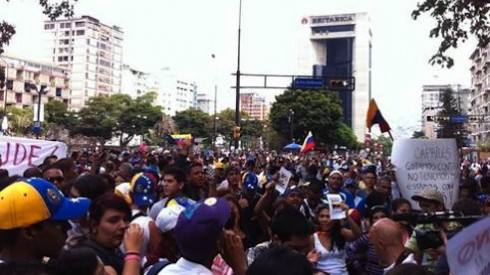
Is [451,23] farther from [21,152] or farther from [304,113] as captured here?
[304,113]

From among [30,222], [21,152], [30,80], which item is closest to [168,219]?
[30,222]

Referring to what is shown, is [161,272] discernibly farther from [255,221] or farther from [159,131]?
[159,131]

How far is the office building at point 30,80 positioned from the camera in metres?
108

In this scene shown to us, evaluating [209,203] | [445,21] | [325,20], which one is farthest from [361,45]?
[209,203]

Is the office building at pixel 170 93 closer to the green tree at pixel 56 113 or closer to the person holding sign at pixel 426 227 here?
the green tree at pixel 56 113

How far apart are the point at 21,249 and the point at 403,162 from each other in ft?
21.7

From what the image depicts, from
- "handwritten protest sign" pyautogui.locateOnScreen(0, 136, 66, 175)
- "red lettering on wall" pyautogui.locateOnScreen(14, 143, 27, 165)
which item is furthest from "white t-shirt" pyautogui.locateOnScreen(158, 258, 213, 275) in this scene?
"red lettering on wall" pyautogui.locateOnScreen(14, 143, 27, 165)

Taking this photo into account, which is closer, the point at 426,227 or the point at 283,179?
→ the point at 426,227

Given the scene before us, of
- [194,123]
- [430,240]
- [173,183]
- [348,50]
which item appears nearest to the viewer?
[430,240]

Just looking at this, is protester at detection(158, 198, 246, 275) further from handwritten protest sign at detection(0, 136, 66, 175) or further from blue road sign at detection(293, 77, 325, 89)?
blue road sign at detection(293, 77, 325, 89)

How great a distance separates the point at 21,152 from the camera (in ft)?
34.2

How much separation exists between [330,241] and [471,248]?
310cm

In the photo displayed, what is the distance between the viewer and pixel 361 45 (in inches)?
5694

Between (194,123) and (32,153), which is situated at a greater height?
(194,123)
